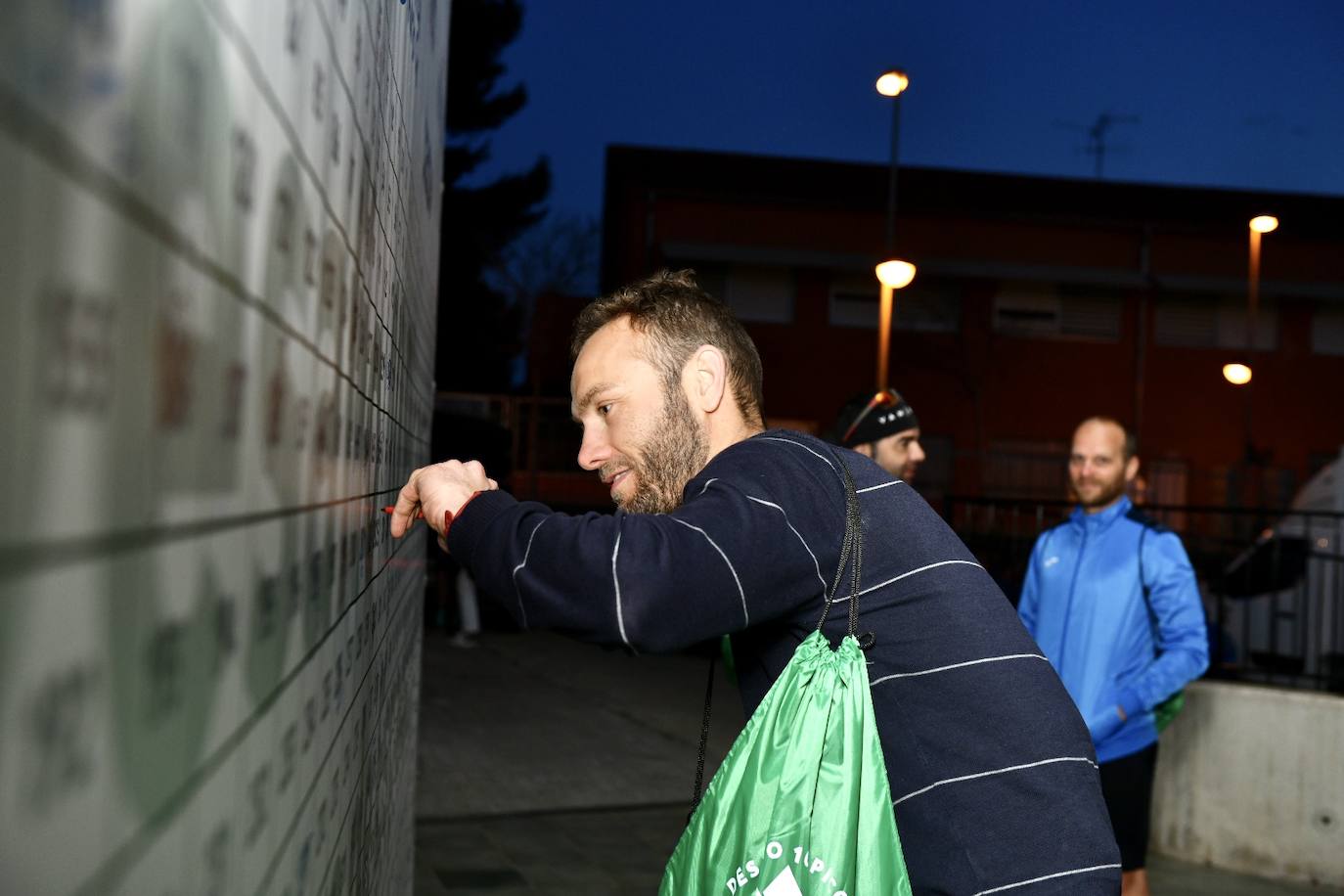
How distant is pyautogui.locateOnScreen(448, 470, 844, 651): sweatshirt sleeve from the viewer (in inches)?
57.4

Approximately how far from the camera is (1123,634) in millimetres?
4586

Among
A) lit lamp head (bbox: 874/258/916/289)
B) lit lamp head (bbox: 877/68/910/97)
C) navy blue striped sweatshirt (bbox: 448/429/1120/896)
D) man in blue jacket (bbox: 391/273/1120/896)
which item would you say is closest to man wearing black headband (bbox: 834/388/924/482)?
man in blue jacket (bbox: 391/273/1120/896)

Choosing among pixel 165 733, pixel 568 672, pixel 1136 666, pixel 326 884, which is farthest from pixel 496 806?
pixel 165 733

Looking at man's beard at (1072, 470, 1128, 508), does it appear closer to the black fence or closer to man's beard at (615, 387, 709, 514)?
the black fence

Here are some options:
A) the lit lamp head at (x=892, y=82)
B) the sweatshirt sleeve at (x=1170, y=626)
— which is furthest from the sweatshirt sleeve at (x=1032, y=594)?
the lit lamp head at (x=892, y=82)

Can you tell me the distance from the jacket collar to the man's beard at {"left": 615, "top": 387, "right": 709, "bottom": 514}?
3249 millimetres

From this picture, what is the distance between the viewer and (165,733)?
462mm

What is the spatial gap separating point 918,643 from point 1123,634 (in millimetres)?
3165

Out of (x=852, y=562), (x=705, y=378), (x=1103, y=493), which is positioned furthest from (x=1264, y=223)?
(x=852, y=562)

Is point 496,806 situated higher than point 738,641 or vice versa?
point 738,641

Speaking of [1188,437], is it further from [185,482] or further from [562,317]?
[185,482]

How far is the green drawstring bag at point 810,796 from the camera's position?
1.57 metres

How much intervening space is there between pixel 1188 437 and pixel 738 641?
3152 cm

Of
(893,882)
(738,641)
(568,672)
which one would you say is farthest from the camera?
(568,672)
